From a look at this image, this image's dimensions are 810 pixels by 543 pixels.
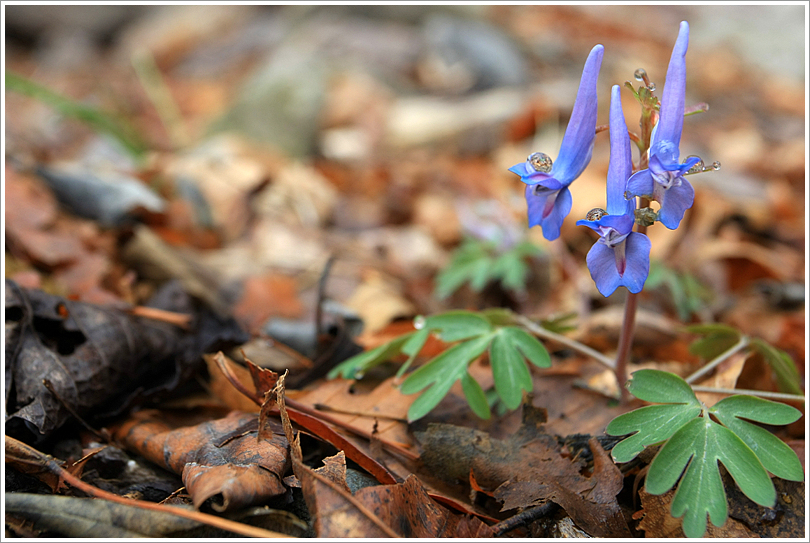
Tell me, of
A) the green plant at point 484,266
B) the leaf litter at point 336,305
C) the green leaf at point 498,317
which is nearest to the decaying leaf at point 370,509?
the leaf litter at point 336,305

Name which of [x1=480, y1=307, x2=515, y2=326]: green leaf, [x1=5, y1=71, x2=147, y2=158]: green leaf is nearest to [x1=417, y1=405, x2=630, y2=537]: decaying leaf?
[x1=480, y1=307, x2=515, y2=326]: green leaf

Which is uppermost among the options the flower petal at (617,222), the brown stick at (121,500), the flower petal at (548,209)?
the flower petal at (617,222)

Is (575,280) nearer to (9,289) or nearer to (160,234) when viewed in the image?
(160,234)

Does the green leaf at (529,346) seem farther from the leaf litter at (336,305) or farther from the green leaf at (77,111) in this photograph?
the green leaf at (77,111)

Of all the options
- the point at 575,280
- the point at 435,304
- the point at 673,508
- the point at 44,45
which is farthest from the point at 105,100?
the point at 673,508

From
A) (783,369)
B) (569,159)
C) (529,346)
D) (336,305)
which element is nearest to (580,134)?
(569,159)

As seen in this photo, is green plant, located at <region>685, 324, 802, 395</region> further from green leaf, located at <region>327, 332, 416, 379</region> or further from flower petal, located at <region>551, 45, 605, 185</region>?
green leaf, located at <region>327, 332, 416, 379</region>

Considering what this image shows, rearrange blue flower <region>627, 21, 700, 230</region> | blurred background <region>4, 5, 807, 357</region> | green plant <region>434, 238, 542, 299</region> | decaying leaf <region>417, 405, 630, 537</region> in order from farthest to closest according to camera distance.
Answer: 1. blurred background <region>4, 5, 807, 357</region>
2. green plant <region>434, 238, 542, 299</region>
3. decaying leaf <region>417, 405, 630, 537</region>
4. blue flower <region>627, 21, 700, 230</region>
